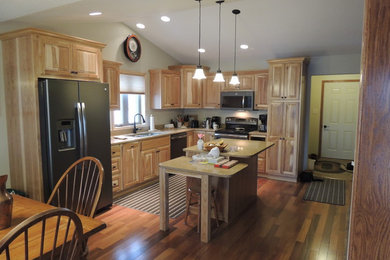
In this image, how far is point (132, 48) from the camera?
17.0 feet

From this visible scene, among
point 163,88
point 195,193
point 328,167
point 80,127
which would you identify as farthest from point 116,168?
point 328,167

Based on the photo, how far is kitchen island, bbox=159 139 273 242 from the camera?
9.86 ft

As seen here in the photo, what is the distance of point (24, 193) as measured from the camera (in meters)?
3.42

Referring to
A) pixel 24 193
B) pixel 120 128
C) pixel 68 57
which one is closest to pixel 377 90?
pixel 68 57

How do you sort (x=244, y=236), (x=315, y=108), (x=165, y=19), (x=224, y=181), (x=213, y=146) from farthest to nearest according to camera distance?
(x=315, y=108)
(x=165, y=19)
(x=213, y=146)
(x=224, y=181)
(x=244, y=236)

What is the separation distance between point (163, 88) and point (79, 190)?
3216 mm

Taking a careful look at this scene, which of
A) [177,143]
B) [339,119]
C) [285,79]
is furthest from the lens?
[339,119]

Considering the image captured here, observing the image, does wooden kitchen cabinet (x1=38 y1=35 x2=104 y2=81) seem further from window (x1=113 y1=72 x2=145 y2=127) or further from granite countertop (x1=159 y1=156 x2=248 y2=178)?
granite countertop (x1=159 y1=156 x2=248 y2=178)

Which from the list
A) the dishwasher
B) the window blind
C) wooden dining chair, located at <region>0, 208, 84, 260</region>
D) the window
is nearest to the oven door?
the dishwasher

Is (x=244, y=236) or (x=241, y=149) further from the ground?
(x=241, y=149)

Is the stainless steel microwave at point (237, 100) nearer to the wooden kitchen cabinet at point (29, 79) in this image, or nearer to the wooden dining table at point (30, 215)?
the wooden kitchen cabinet at point (29, 79)

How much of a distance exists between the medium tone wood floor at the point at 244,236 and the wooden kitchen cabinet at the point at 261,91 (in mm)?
2260

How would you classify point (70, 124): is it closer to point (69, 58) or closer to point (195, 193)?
point (69, 58)

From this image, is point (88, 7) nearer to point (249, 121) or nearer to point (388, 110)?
point (388, 110)
